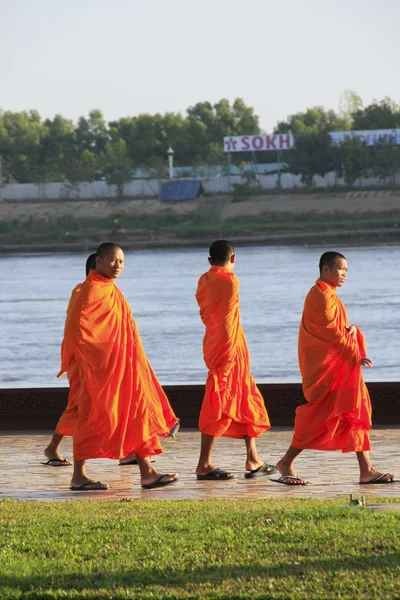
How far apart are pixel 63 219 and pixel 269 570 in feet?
228

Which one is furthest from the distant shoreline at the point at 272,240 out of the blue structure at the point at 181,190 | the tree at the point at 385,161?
the tree at the point at 385,161

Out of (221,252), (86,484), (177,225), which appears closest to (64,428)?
(86,484)

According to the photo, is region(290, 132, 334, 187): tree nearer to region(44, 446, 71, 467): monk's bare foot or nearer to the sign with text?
the sign with text

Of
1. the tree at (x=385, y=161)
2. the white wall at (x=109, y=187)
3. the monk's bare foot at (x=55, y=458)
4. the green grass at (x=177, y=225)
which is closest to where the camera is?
the monk's bare foot at (x=55, y=458)

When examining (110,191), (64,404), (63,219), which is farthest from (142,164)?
(64,404)

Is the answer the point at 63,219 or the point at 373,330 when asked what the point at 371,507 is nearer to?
the point at 373,330

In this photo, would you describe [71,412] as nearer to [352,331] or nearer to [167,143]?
[352,331]

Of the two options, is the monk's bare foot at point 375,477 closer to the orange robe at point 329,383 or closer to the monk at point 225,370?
the orange robe at point 329,383

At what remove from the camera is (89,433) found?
17.6 ft

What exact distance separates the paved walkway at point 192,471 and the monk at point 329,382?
7.5 inches

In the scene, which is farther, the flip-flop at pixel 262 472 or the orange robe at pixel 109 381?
the flip-flop at pixel 262 472

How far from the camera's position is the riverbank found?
65.6 meters

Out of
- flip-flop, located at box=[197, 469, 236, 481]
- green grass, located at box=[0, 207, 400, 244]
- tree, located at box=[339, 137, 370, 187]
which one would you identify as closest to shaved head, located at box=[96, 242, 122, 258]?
flip-flop, located at box=[197, 469, 236, 481]

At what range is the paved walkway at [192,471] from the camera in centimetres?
511
